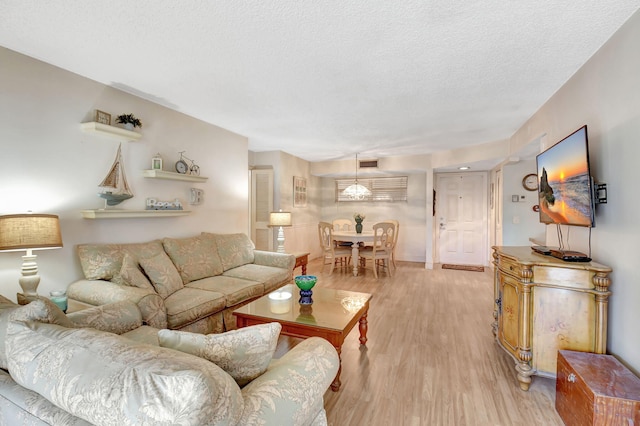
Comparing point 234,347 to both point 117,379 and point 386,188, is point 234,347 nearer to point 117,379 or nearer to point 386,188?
point 117,379

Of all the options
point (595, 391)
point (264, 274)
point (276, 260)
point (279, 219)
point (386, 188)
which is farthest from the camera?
point (386, 188)

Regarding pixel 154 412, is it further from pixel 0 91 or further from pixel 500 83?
pixel 500 83

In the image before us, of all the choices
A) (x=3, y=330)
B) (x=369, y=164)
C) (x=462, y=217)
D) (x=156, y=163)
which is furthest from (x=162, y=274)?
(x=462, y=217)

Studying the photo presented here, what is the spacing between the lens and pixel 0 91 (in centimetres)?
212

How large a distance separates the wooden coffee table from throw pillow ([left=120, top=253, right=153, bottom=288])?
83 cm

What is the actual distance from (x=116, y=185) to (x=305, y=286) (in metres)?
2.02

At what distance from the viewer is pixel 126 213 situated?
2797 mm

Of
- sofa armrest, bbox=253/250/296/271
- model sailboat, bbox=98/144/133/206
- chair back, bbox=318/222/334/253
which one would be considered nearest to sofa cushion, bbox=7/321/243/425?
model sailboat, bbox=98/144/133/206

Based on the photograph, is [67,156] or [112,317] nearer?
[112,317]

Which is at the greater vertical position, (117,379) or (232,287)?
(117,379)

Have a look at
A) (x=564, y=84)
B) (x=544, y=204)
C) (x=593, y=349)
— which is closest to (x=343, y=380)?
(x=593, y=349)

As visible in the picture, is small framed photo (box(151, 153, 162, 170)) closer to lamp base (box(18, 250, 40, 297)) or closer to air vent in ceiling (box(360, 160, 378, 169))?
lamp base (box(18, 250, 40, 297))

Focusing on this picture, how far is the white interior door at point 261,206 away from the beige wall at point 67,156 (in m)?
2.14

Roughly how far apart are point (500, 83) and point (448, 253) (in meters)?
4.68
